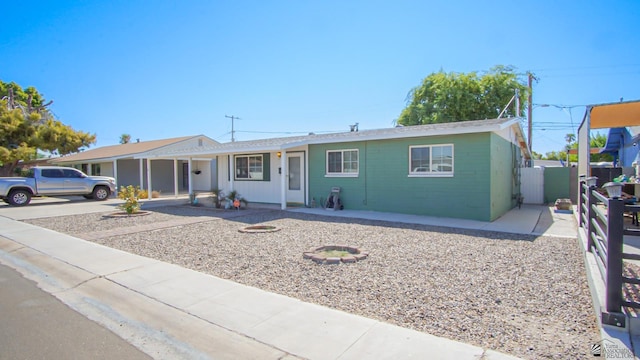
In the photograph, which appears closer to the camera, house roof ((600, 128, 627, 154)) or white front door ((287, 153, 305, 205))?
white front door ((287, 153, 305, 205))

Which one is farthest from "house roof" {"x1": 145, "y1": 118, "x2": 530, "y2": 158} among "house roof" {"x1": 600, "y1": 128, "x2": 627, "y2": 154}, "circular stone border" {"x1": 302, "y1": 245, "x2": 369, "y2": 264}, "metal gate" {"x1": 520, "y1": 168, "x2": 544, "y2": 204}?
"circular stone border" {"x1": 302, "y1": 245, "x2": 369, "y2": 264}

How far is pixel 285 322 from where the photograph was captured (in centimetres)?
370

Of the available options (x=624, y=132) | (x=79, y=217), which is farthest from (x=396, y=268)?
(x=624, y=132)

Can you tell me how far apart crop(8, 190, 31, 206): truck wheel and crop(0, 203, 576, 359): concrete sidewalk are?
41.1 feet

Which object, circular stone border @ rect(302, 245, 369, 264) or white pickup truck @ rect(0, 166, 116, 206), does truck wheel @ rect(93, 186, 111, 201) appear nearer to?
white pickup truck @ rect(0, 166, 116, 206)

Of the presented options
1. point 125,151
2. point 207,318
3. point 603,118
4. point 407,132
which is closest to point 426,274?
point 207,318

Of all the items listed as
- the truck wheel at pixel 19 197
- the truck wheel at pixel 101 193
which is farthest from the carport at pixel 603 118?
the truck wheel at pixel 19 197

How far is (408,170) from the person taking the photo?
11.3 meters

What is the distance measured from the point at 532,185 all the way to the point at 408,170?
8467mm

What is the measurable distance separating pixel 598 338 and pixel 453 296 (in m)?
1.42

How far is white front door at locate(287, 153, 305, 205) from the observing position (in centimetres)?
1427

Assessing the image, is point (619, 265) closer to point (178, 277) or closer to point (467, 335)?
point (467, 335)

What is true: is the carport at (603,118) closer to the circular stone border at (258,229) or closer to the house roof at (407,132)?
the house roof at (407,132)

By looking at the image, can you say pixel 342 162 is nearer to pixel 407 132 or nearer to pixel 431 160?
pixel 407 132
